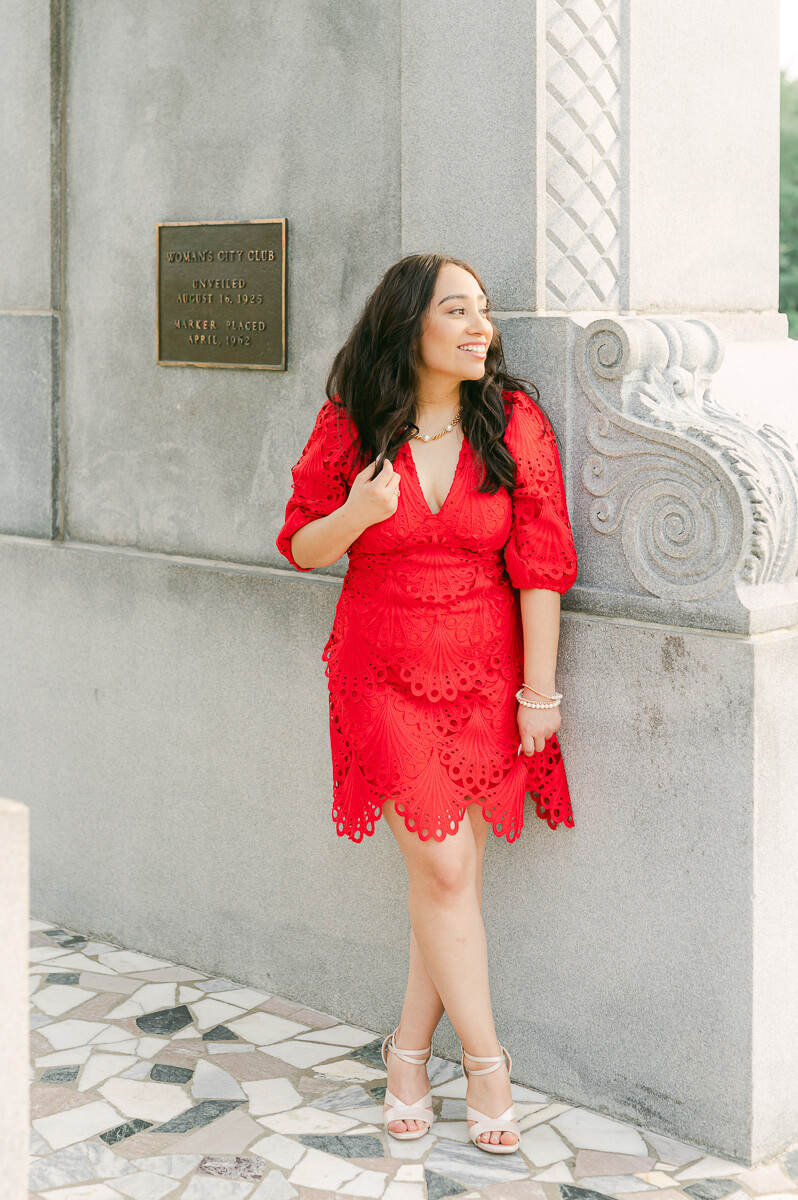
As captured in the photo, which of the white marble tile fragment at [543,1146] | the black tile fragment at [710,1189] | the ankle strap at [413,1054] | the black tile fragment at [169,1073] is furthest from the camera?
the black tile fragment at [169,1073]

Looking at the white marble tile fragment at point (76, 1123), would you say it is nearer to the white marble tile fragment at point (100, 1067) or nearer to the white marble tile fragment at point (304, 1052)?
the white marble tile fragment at point (100, 1067)

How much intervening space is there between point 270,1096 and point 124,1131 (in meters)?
0.43

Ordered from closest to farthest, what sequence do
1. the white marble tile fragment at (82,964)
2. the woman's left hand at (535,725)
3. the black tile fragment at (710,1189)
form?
the black tile fragment at (710,1189) < the woman's left hand at (535,725) < the white marble tile fragment at (82,964)

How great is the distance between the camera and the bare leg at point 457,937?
12.7ft

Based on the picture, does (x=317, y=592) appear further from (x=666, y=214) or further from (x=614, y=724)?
(x=666, y=214)

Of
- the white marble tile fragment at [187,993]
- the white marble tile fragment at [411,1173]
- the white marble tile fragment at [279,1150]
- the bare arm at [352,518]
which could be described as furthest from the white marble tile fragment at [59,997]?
the bare arm at [352,518]

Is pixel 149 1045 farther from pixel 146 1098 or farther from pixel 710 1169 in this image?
pixel 710 1169

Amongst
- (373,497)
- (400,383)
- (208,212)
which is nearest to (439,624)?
(373,497)

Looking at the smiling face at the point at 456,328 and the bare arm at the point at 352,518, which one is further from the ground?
the smiling face at the point at 456,328

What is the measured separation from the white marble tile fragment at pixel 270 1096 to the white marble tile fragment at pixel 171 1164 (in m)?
0.28

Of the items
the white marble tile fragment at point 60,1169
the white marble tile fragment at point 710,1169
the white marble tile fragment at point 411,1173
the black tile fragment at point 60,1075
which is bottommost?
the white marble tile fragment at point 60,1169

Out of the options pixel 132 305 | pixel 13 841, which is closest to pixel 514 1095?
pixel 13 841

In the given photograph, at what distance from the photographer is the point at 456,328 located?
376 centimetres

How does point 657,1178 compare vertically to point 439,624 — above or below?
below
